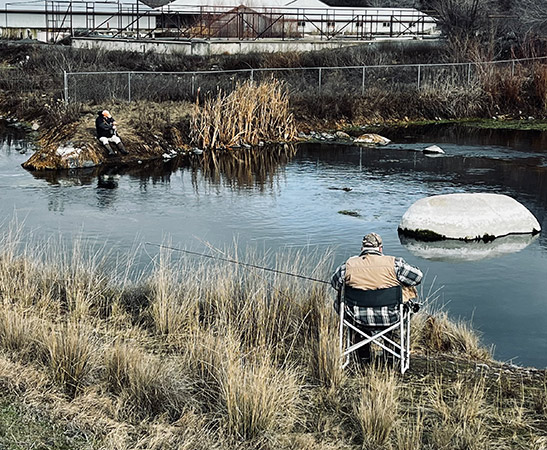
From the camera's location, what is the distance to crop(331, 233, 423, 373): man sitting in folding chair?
26.1 ft

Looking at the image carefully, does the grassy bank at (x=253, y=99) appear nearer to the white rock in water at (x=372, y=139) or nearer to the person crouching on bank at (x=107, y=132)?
the person crouching on bank at (x=107, y=132)

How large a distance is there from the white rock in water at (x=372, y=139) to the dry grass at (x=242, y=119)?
242 cm

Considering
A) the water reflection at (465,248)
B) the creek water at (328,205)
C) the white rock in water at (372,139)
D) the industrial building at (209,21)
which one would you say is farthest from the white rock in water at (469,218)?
the industrial building at (209,21)

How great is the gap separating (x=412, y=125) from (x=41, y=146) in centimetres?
1419

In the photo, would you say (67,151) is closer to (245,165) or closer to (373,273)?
(245,165)

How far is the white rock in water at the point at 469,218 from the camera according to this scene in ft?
49.3

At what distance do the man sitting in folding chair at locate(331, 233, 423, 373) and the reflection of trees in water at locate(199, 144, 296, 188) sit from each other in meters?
12.7

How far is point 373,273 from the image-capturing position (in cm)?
796

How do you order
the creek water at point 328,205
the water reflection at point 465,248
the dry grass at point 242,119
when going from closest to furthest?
the creek water at point 328,205, the water reflection at point 465,248, the dry grass at point 242,119

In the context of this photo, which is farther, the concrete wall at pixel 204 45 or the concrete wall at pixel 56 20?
the concrete wall at pixel 56 20

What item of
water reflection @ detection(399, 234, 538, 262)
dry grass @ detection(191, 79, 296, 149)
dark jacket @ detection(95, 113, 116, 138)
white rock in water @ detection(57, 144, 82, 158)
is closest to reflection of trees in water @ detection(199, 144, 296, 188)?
dry grass @ detection(191, 79, 296, 149)

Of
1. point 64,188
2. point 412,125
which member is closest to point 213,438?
point 64,188

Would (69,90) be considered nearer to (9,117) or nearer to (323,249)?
(9,117)

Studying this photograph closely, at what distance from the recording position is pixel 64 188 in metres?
19.9
